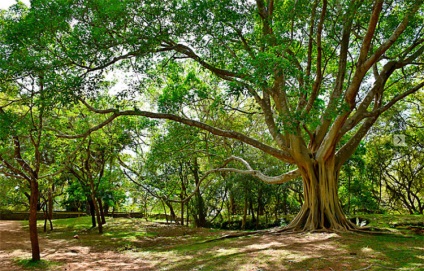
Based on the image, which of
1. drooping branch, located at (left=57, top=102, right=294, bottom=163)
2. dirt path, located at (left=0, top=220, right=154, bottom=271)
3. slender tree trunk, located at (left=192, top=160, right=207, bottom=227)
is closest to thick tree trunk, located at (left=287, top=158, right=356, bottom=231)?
drooping branch, located at (left=57, top=102, right=294, bottom=163)

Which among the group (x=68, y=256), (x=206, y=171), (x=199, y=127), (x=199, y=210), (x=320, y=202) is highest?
(x=199, y=127)

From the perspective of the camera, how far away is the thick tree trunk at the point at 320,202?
29.7 ft

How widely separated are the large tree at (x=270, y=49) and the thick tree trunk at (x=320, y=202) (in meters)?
0.03

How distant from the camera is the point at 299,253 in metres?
6.21

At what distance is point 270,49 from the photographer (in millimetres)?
7434

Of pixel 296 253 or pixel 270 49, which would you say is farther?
pixel 270 49

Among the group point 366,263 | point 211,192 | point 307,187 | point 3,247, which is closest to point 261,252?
point 366,263

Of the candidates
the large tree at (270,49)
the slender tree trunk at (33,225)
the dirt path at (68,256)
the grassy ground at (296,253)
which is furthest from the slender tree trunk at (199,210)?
the slender tree trunk at (33,225)

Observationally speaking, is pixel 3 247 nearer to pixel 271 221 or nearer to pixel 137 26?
pixel 137 26

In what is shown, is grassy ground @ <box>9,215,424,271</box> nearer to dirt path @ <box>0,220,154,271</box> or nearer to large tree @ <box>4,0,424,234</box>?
dirt path @ <box>0,220,154,271</box>

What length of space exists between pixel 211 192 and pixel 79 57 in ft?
36.8

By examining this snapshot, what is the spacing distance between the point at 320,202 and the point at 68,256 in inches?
271

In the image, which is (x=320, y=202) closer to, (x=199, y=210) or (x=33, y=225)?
(x=33, y=225)

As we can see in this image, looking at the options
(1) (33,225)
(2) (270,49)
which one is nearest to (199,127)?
(2) (270,49)
